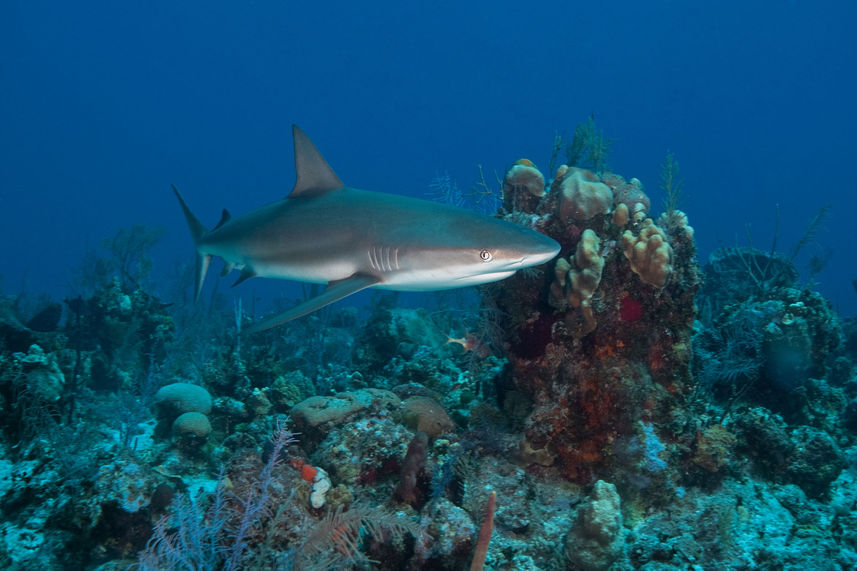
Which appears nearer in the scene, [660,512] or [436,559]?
[436,559]

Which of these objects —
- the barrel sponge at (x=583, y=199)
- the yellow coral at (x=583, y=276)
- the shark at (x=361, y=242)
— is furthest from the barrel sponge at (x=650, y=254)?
the shark at (x=361, y=242)

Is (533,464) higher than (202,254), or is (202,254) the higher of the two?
(202,254)

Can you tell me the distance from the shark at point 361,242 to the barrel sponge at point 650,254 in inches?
39.3

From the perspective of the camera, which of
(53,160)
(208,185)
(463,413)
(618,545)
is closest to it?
(618,545)

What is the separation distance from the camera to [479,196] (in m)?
6.88

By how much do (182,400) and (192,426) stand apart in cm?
90

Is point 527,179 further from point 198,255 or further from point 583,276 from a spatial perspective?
point 198,255

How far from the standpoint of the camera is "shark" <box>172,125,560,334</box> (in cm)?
361

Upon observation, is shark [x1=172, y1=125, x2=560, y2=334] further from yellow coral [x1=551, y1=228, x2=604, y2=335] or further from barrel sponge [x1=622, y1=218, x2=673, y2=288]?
barrel sponge [x1=622, y1=218, x2=673, y2=288]

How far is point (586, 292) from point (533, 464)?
1703mm

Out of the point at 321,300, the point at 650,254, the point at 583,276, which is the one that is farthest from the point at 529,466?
the point at 321,300

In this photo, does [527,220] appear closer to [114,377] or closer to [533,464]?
[533,464]

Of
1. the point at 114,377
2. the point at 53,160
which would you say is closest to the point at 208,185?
the point at 53,160

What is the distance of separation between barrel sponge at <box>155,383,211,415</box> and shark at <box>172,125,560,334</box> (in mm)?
2283
